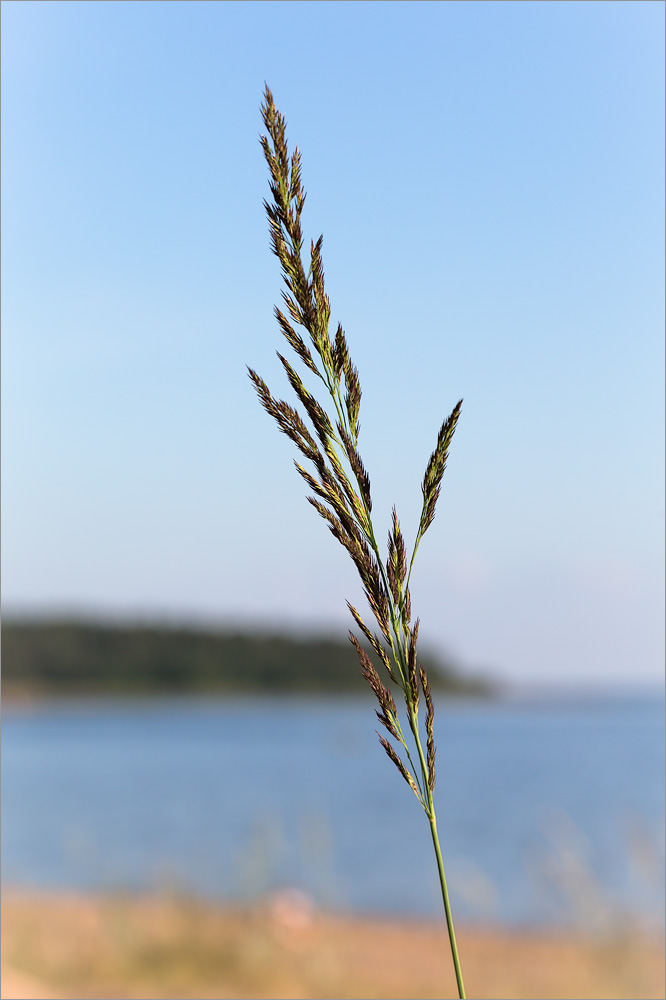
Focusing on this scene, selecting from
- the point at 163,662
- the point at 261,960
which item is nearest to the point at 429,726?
the point at 261,960

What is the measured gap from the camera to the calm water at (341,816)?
698 centimetres

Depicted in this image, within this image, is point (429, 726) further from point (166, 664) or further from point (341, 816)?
point (166, 664)

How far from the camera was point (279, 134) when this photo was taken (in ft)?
1.61

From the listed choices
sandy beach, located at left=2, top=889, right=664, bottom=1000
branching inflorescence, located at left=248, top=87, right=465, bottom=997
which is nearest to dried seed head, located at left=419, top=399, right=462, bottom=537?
branching inflorescence, located at left=248, top=87, right=465, bottom=997

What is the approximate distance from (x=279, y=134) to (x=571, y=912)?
7.29 metres

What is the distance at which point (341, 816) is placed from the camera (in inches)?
531

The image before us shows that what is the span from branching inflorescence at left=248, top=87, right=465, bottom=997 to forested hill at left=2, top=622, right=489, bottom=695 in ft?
114

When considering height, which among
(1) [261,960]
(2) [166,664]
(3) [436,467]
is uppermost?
(3) [436,467]

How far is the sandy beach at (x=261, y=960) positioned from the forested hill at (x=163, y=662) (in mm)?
28369

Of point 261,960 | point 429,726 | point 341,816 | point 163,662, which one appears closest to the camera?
point 429,726

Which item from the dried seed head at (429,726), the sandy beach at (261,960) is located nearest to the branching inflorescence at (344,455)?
the dried seed head at (429,726)

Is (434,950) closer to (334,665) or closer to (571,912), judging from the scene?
(571,912)

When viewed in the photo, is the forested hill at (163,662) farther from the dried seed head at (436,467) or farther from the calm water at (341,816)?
the dried seed head at (436,467)

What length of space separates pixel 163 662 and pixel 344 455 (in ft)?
127
